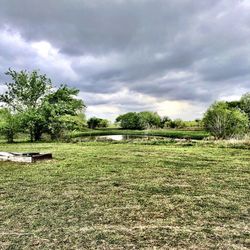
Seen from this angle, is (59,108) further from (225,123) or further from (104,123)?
(104,123)

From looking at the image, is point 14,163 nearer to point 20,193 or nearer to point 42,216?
point 20,193

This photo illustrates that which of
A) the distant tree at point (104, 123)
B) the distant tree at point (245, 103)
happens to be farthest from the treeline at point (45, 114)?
the distant tree at point (104, 123)

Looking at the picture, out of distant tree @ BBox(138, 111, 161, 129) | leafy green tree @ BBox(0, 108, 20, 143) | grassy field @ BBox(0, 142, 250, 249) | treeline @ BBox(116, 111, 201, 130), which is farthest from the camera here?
distant tree @ BBox(138, 111, 161, 129)

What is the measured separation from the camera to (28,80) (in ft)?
A: 75.4

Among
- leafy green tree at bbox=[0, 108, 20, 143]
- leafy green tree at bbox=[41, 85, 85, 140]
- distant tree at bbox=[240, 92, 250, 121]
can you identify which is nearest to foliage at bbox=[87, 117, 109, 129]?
distant tree at bbox=[240, 92, 250, 121]

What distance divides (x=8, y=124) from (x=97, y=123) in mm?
47625

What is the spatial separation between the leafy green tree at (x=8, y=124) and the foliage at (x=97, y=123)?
43113 mm

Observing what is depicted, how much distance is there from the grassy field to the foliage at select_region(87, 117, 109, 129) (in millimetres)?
60006

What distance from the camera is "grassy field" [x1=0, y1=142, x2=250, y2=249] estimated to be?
2598 mm

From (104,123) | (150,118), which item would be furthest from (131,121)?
(104,123)

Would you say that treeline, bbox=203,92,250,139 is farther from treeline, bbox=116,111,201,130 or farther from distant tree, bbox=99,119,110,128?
distant tree, bbox=99,119,110,128

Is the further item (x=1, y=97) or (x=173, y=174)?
(x=1, y=97)

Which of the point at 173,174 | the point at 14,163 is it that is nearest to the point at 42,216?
the point at 173,174

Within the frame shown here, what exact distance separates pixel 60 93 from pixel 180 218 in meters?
21.9
